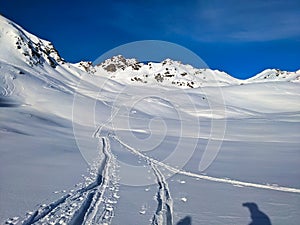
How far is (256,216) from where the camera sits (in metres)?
7.16

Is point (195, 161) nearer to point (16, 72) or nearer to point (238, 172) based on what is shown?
point (238, 172)

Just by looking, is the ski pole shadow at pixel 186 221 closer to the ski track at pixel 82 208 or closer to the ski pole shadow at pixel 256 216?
the ski pole shadow at pixel 256 216

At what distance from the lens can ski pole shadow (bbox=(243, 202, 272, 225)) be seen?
6.75 m

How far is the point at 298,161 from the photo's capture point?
49.5ft

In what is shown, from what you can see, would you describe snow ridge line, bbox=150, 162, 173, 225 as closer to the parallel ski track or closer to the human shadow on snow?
the human shadow on snow

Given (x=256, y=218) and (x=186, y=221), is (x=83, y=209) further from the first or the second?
(x=256, y=218)

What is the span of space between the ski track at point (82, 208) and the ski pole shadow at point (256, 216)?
3.48 m

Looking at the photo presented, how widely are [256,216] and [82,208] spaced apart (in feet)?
14.5

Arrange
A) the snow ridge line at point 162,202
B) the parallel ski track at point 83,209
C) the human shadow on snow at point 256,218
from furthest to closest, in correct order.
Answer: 1. the snow ridge line at point 162,202
2. the human shadow on snow at point 256,218
3. the parallel ski track at point 83,209

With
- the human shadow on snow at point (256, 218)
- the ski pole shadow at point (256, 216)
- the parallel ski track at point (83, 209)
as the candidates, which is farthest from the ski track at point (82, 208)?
the ski pole shadow at point (256, 216)

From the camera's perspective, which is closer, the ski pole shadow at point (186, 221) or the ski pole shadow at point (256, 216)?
the ski pole shadow at point (186, 221)

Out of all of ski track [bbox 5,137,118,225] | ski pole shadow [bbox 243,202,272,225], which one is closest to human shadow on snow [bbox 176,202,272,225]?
ski pole shadow [bbox 243,202,272,225]

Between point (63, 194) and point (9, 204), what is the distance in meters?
1.61

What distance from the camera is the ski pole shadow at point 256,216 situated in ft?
22.1
